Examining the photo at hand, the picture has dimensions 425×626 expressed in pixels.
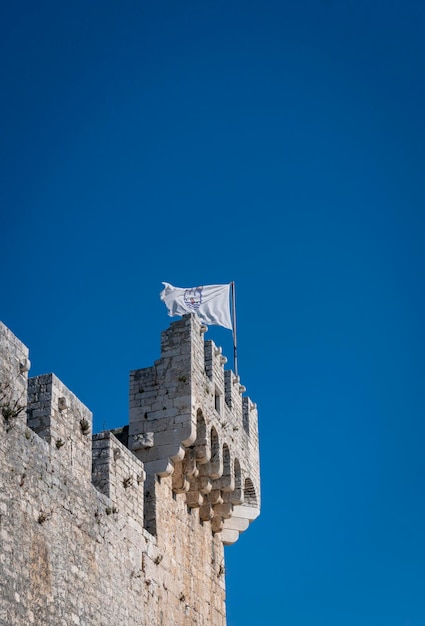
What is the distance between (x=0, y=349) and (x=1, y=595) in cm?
315

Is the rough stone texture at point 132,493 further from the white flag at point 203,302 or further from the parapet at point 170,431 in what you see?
the white flag at point 203,302

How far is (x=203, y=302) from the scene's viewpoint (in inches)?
1003

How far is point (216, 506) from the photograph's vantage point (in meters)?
24.6

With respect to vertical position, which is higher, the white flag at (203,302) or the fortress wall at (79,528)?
the white flag at (203,302)

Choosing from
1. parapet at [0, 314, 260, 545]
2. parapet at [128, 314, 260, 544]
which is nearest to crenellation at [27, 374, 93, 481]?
parapet at [0, 314, 260, 545]

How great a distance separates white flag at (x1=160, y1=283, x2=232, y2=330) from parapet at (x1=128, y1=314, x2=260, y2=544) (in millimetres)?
1089

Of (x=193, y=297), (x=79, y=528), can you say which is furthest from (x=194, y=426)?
(x=79, y=528)

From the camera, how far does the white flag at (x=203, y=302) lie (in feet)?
82.2

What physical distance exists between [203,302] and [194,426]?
3751mm

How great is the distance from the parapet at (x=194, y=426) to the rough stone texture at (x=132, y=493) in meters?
0.02

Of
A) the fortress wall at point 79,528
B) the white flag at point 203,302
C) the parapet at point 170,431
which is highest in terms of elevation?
the white flag at point 203,302

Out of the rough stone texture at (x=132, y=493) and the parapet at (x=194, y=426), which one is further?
the parapet at (x=194, y=426)

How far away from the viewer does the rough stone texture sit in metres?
16.6

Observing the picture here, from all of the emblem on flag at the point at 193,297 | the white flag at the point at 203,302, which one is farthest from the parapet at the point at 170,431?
the emblem on flag at the point at 193,297
